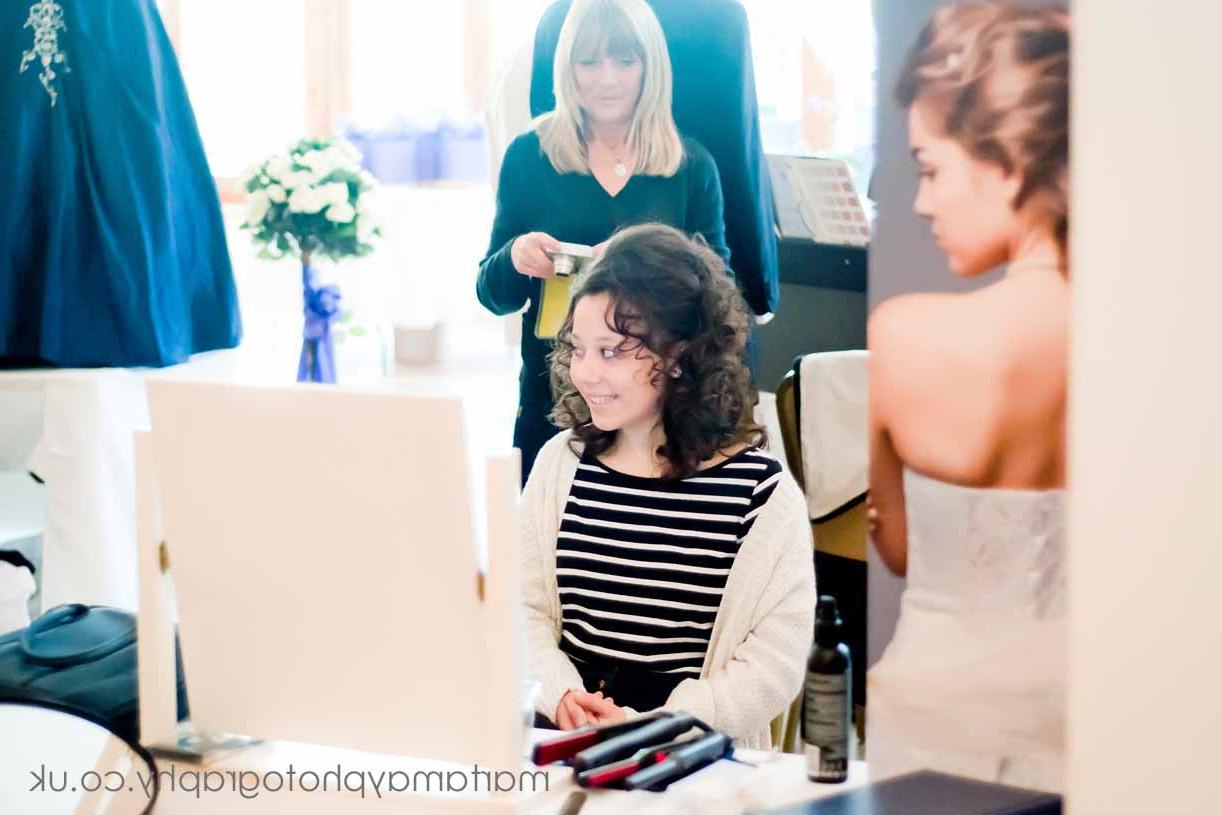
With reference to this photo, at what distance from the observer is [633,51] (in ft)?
7.61

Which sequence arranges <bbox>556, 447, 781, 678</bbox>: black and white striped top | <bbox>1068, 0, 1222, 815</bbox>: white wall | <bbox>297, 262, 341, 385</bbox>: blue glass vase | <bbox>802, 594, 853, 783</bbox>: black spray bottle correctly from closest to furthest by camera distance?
<bbox>1068, 0, 1222, 815</bbox>: white wall < <bbox>802, 594, 853, 783</bbox>: black spray bottle < <bbox>556, 447, 781, 678</bbox>: black and white striped top < <bbox>297, 262, 341, 385</bbox>: blue glass vase

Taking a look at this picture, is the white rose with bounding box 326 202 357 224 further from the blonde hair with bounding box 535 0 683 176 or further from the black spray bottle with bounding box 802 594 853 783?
the black spray bottle with bounding box 802 594 853 783

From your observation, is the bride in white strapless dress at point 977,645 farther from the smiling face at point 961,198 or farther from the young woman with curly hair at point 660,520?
the young woman with curly hair at point 660,520

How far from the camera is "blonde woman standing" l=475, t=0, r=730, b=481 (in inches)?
91.4

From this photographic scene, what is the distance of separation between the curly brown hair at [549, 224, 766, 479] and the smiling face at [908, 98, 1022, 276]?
2.65ft

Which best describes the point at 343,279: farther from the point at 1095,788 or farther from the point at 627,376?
the point at 1095,788

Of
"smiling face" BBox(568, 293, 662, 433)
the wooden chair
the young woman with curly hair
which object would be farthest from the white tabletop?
the wooden chair

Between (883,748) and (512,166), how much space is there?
1516 millimetres

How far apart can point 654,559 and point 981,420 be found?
2.69 ft

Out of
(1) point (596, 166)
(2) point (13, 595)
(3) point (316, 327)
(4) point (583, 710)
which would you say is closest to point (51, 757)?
(4) point (583, 710)

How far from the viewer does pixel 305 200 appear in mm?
3254

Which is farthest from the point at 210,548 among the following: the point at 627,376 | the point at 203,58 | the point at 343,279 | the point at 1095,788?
the point at 203,58

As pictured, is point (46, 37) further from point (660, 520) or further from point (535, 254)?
point (660, 520)

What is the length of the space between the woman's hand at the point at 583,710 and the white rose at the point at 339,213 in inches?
74.2
